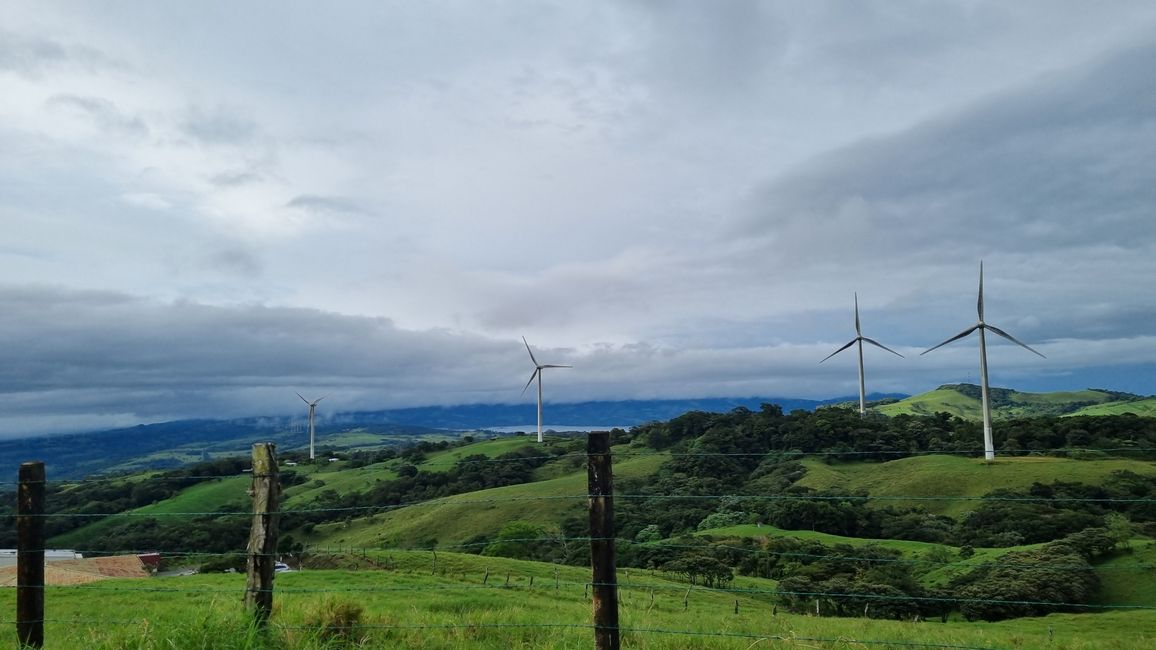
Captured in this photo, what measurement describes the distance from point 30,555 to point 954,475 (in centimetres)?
11248

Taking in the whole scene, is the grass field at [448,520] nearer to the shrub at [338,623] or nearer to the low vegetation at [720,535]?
the low vegetation at [720,535]

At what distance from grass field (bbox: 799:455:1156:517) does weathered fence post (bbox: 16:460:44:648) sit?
91.4 m

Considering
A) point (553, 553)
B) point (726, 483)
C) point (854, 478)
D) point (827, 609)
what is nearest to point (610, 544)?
point (827, 609)

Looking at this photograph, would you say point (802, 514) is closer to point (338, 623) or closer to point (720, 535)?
point (720, 535)

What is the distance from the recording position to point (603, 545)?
9500 mm

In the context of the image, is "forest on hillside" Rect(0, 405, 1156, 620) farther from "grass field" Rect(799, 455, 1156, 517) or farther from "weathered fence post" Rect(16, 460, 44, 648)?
"grass field" Rect(799, 455, 1156, 517)

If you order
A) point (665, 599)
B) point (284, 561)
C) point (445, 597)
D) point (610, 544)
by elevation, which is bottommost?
point (284, 561)

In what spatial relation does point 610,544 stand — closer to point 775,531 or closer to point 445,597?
point 445,597

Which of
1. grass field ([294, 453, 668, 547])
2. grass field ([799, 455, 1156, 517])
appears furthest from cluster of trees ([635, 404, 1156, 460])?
grass field ([294, 453, 668, 547])

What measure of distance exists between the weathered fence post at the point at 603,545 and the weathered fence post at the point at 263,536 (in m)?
4.25

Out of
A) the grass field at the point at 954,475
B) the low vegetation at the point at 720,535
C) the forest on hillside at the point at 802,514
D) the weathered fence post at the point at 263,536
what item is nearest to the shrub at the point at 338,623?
the low vegetation at the point at 720,535

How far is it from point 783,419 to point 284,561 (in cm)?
10577

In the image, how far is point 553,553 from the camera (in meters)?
85.3

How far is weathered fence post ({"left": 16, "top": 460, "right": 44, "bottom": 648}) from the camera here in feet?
34.9
